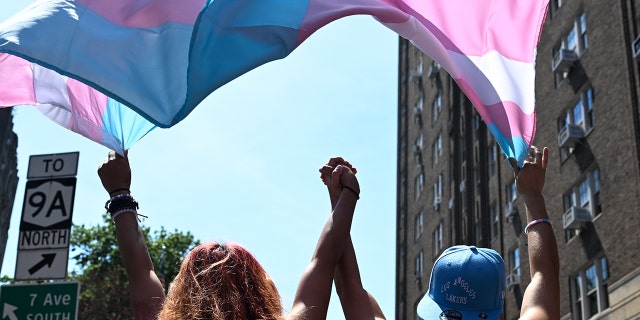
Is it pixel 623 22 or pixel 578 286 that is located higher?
pixel 623 22

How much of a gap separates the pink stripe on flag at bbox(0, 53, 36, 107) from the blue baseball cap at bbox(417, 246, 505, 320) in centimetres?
Result: 229

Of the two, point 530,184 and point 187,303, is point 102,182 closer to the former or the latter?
point 187,303

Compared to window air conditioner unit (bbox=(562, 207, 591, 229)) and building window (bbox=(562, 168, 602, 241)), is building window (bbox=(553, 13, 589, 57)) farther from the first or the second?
window air conditioner unit (bbox=(562, 207, 591, 229))

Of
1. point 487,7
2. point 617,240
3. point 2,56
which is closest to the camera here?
point 2,56

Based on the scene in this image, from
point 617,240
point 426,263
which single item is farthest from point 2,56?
point 426,263

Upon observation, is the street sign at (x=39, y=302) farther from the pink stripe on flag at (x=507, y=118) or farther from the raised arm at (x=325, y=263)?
the raised arm at (x=325, y=263)

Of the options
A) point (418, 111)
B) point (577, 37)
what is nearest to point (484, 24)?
point (577, 37)

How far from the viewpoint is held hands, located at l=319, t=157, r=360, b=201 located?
11.9 ft

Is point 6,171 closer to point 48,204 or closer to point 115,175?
point 48,204

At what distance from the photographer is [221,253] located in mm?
3178

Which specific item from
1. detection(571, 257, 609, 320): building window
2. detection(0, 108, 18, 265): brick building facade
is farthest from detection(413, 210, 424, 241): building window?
detection(0, 108, 18, 265): brick building facade

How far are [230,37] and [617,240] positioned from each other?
24841 millimetres

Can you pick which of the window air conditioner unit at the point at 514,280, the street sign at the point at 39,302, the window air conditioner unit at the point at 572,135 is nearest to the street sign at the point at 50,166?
the street sign at the point at 39,302

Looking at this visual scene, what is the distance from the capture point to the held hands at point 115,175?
3971 mm
